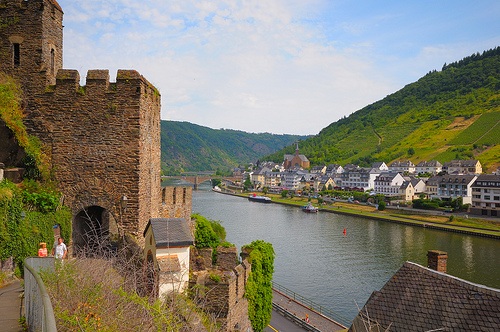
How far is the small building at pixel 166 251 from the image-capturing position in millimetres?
10805

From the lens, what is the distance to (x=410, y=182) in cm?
9250

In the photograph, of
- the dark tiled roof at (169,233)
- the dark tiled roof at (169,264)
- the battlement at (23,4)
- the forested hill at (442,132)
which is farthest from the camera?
the forested hill at (442,132)

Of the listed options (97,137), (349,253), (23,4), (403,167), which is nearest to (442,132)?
(403,167)

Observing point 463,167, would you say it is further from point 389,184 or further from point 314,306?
point 314,306

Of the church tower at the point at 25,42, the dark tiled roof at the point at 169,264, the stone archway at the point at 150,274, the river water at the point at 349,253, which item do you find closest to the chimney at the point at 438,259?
the dark tiled roof at the point at 169,264

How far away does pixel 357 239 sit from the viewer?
176 feet

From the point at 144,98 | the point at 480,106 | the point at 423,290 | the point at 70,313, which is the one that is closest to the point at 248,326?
the point at 423,290

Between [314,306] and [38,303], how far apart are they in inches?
1058

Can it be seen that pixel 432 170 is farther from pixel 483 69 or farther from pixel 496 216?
pixel 483 69

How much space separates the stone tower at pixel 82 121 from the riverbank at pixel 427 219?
55.0m

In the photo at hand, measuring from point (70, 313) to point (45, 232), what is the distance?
652 centimetres

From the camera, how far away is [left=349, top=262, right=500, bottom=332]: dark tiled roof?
8422mm

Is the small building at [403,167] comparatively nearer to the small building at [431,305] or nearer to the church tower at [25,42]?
the small building at [431,305]

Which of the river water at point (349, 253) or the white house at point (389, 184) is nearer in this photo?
the river water at point (349, 253)
